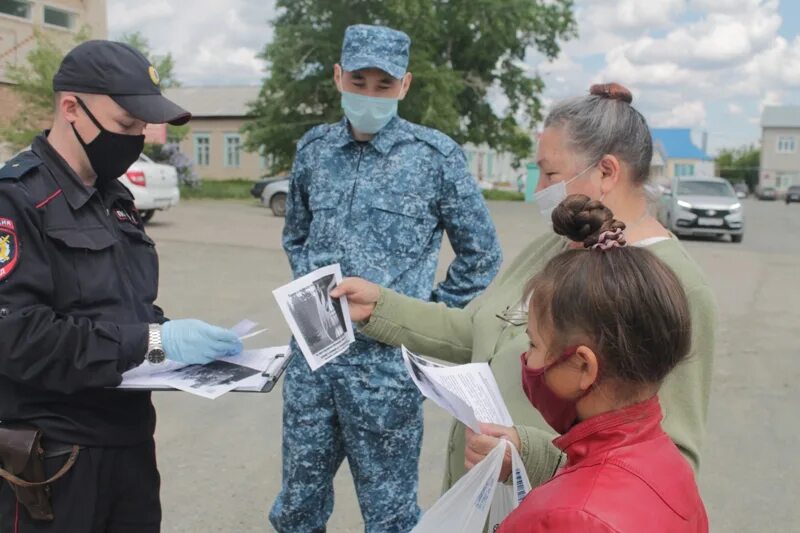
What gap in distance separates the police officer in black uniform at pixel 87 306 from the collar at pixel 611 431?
106cm

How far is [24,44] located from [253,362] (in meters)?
25.9

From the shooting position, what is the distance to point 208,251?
12273 mm

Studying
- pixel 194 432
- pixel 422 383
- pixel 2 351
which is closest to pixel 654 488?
pixel 422 383

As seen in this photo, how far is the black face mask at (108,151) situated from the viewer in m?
2.07

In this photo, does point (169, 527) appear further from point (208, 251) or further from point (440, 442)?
point (208, 251)

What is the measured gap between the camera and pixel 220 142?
161 feet

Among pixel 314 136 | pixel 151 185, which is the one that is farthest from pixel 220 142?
pixel 314 136

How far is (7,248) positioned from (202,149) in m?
50.2

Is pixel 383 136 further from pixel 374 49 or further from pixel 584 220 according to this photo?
pixel 584 220

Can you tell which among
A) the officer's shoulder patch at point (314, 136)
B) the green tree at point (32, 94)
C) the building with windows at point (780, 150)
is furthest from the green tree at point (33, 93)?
the building with windows at point (780, 150)

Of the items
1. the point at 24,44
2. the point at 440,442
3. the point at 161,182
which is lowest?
the point at 440,442

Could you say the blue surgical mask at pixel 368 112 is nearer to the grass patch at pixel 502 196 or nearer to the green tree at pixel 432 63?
the green tree at pixel 432 63

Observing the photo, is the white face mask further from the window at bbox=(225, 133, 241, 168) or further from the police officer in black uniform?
the window at bbox=(225, 133, 241, 168)

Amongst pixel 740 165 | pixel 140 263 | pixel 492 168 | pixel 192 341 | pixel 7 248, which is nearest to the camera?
pixel 7 248
